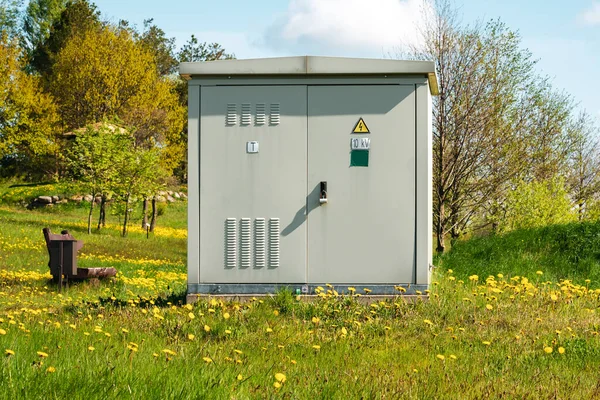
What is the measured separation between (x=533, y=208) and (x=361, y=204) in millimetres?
14647

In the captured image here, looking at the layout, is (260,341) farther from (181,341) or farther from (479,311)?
(479,311)

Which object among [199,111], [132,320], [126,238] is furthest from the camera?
[126,238]

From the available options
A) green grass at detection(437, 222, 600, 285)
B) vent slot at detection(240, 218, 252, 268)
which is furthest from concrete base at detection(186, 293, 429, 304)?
green grass at detection(437, 222, 600, 285)

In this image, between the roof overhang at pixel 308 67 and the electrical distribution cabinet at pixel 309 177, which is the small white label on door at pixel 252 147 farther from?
the roof overhang at pixel 308 67

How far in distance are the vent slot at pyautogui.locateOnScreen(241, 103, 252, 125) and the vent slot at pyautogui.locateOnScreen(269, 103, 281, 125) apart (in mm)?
236

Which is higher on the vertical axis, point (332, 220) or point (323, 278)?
point (332, 220)

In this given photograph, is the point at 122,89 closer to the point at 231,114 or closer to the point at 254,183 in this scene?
the point at 231,114

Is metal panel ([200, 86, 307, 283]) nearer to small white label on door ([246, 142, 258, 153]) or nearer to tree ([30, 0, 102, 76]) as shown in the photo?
small white label on door ([246, 142, 258, 153])

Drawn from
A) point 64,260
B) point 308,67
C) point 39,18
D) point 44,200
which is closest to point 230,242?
point 308,67

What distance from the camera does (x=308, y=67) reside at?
26.8ft

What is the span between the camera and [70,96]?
125 ft

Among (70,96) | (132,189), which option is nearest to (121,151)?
(132,189)

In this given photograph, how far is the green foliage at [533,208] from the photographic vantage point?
21438mm

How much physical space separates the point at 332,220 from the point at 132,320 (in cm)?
239
